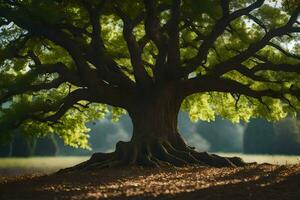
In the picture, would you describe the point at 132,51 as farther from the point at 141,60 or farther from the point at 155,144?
the point at 155,144

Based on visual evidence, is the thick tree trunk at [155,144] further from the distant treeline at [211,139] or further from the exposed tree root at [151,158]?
the distant treeline at [211,139]

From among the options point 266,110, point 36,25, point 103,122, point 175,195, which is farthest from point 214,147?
point 175,195

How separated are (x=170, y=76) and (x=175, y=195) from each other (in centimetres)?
1144

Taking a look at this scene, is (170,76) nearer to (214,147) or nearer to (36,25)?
(36,25)

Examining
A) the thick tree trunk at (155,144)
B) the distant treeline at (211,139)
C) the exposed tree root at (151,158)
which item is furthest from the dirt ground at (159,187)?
the distant treeline at (211,139)

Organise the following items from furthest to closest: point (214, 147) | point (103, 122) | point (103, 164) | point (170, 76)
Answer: point (103, 122)
point (214, 147)
point (170, 76)
point (103, 164)

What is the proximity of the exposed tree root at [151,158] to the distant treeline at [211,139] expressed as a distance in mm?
5368

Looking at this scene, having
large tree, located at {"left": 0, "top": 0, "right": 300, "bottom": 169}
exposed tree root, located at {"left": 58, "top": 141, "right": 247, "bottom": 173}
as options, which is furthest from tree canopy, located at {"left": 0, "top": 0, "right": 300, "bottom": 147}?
exposed tree root, located at {"left": 58, "top": 141, "right": 247, "bottom": 173}

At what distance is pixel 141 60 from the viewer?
73.6ft

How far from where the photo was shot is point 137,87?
907 inches

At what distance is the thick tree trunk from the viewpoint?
2119cm

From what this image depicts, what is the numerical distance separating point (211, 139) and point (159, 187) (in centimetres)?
5696

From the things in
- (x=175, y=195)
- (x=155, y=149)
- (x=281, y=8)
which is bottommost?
(x=175, y=195)

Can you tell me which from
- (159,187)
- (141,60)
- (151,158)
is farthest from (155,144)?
(159,187)
